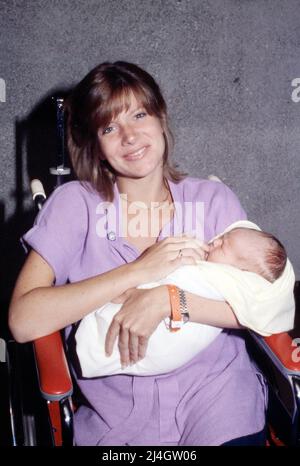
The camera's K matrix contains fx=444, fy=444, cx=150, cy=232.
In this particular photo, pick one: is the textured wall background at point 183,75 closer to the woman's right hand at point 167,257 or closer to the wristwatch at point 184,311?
the woman's right hand at point 167,257

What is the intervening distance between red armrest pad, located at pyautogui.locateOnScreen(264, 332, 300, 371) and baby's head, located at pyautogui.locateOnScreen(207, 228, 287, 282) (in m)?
0.17

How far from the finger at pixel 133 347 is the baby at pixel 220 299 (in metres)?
0.03

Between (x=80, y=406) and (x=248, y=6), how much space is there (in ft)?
6.11

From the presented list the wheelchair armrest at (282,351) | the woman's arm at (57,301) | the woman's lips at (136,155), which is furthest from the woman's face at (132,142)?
the wheelchair armrest at (282,351)

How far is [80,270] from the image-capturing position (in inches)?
55.6

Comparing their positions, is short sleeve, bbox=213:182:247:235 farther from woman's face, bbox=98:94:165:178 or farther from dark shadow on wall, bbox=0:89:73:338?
dark shadow on wall, bbox=0:89:73:338

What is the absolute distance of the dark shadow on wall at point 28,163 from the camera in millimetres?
2105

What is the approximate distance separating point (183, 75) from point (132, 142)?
2.93 feet

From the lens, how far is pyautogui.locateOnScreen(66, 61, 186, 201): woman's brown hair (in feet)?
4.53

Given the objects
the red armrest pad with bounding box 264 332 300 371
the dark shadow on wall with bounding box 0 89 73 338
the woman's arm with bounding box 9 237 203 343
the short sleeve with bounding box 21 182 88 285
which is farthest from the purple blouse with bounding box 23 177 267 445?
the dark shadow on wall with bounding box 0 89 73 338

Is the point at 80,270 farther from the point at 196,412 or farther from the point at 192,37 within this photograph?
the point at 192,37

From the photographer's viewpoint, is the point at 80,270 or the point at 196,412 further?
the point at 80,270
